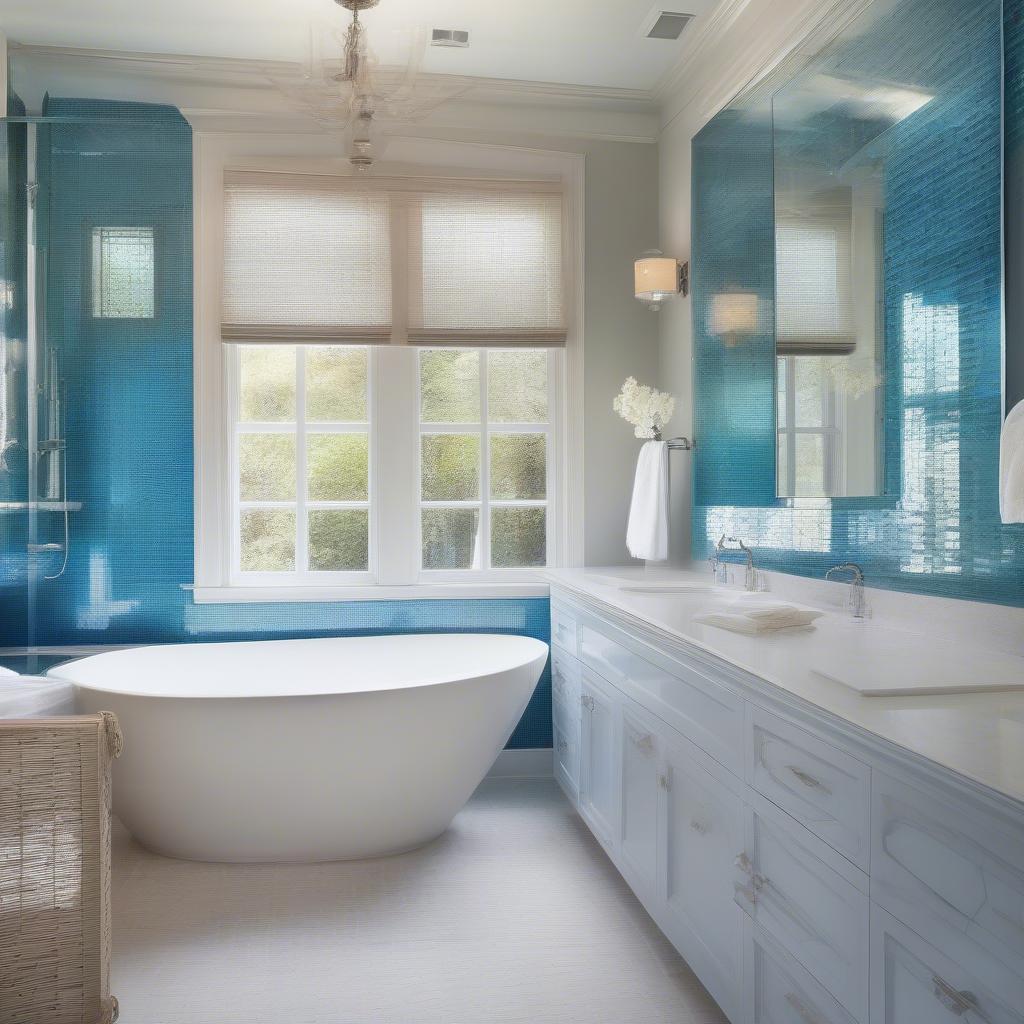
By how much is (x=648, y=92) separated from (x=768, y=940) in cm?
335

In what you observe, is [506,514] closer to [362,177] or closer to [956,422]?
[362,177]

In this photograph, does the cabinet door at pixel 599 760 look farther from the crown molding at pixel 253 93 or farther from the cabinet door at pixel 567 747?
Answer: the crown molding at pixel 253 93

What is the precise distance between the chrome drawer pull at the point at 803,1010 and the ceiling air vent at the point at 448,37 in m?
3.15

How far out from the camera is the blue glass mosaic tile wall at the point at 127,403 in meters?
3.66

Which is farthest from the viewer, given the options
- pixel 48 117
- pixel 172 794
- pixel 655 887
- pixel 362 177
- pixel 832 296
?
pixel 362 177

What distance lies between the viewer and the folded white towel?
2141mm

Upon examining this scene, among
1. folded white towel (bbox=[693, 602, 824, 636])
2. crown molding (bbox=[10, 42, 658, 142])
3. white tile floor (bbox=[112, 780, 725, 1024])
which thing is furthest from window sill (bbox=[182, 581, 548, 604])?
crown molding (bbox=[10, 42, 658, 142])

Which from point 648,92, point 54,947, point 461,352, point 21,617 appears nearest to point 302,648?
point 21,617

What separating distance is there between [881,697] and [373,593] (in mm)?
2621

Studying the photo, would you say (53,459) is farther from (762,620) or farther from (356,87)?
(762,620)

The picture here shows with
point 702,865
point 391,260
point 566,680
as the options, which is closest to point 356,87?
point 391,260

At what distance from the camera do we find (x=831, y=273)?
2551mm

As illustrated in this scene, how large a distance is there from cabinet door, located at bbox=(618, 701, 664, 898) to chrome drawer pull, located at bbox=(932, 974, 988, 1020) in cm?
113

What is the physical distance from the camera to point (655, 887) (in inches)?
92.6
